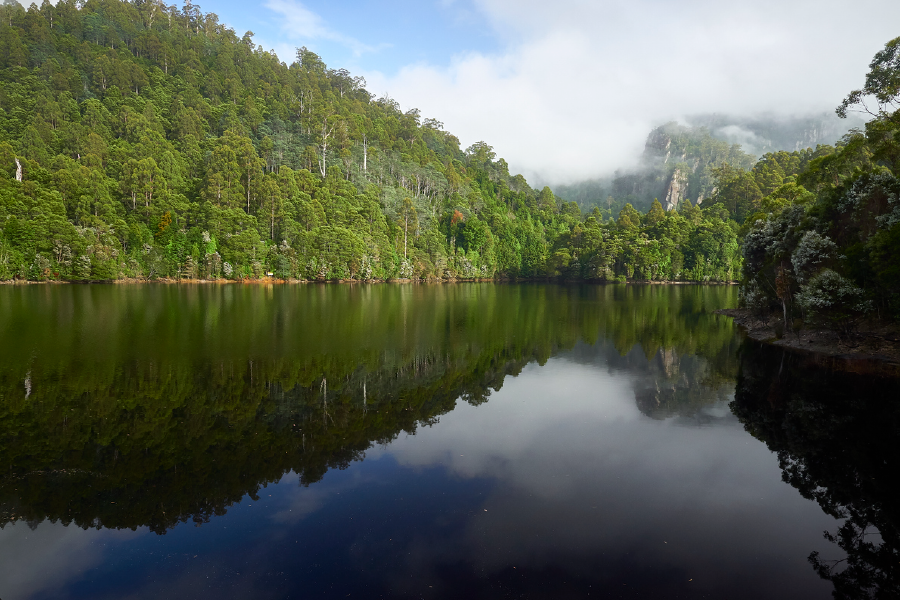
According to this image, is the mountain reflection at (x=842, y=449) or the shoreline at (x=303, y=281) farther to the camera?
the shoreline at (x=303, y=281)

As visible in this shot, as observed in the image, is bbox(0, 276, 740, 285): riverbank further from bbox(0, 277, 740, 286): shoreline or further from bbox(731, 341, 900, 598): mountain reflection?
bbox(731, 341, 900, 598): mountain reflection

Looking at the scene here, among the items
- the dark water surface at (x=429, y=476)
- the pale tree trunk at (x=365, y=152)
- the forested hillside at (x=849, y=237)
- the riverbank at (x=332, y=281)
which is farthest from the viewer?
the pale tree trunk at (x=365, y=152)

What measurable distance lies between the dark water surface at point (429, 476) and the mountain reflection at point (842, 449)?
59 mm

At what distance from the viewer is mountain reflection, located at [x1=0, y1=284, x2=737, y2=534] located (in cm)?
938

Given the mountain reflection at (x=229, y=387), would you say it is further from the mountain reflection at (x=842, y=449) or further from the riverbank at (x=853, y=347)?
the riverbank at (x=853, y=347)

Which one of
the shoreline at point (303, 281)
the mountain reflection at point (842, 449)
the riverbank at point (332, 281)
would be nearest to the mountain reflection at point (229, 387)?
A: the mountain reflection at point (842, 449)

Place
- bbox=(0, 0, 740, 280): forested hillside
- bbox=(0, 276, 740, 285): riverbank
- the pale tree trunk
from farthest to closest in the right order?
the pale tree trunk → bbox=(0, 0, 740, 280): forested hillside → bbox=(0, 276, 740, 285): riverbank

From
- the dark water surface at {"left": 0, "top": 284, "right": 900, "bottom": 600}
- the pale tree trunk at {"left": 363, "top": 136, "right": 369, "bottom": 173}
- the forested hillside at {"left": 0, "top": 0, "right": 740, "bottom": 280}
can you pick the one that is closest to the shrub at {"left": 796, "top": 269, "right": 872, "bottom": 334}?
the dark water surface at {"left": 0, "top": 284, "right": 900, "bottom": 600}

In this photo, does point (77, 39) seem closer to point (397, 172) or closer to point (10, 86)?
point (10, 86)

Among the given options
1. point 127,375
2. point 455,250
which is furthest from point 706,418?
point 455,250

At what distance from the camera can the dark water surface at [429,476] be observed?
7.07 meters

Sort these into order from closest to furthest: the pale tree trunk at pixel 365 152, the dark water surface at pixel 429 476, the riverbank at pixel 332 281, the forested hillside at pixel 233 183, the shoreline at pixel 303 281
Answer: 1. the dark water surface at pixel 429 476
2. the riverbank at pixel 332 281
3. the shoreline at pixel 303 281
4. the forested hillside at pixel 233 183
5. the pale tree trunk at pixel 365 152

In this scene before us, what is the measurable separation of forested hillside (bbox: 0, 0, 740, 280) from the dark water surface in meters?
55.7

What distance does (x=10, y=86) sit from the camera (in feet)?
275
